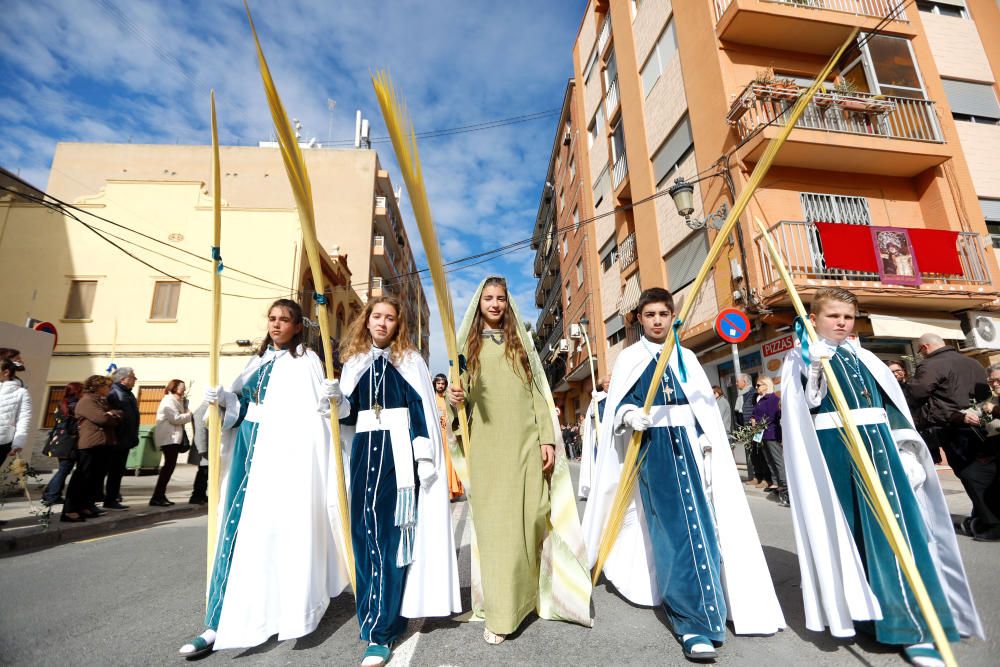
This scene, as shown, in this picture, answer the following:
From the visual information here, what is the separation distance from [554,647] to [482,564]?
54 cm

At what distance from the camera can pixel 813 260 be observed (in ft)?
34.9

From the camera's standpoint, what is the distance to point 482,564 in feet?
9.25

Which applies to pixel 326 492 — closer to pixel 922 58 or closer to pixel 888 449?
pixel 888 449

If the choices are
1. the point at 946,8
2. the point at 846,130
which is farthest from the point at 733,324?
the point at 946,8

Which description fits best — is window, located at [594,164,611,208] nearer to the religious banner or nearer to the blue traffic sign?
the religious banner

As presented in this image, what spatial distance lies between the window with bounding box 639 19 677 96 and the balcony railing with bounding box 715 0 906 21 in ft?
7.08

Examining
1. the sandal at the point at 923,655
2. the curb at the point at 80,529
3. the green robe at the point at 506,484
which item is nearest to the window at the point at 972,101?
the sandal at the point at 923,655

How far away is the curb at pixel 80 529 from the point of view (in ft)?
16.5

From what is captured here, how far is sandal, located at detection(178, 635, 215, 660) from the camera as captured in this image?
2449mm

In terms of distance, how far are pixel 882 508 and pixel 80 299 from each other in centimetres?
2242

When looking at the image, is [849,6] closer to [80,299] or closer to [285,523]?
[285,523]

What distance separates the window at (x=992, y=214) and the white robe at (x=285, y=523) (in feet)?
52.8

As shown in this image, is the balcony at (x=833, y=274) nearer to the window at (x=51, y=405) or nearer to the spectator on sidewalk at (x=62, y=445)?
the spectator on sidewalk at (x=62, y=445)

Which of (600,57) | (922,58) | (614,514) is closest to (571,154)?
(600,57)
